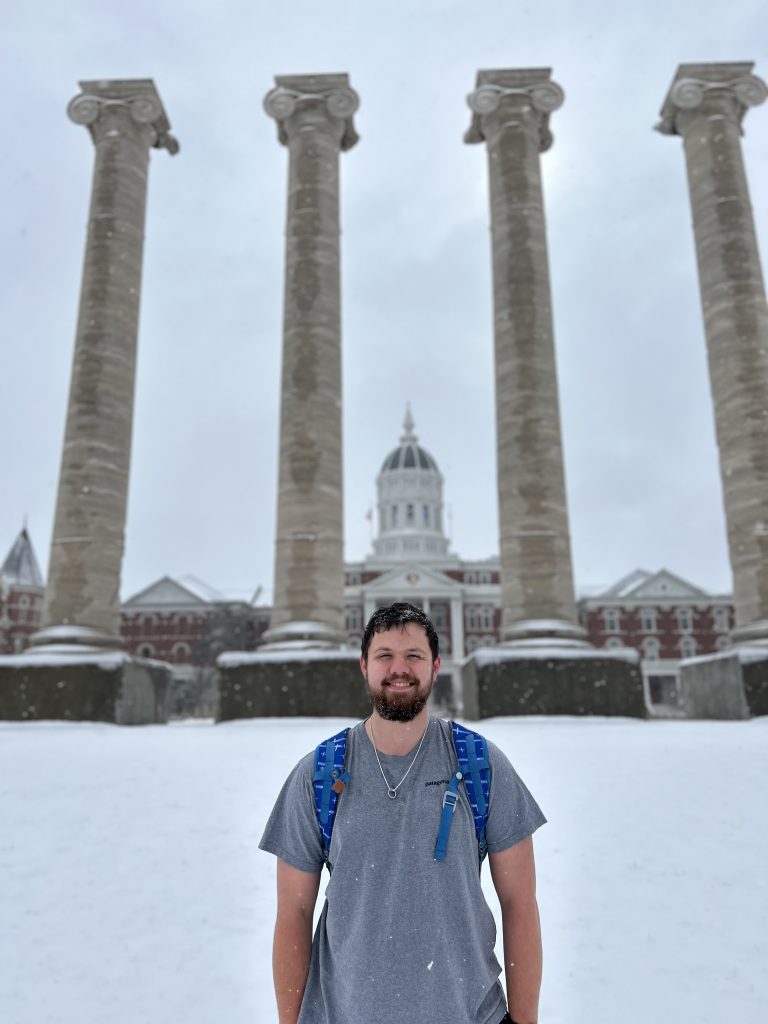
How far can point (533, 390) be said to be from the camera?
2144cm

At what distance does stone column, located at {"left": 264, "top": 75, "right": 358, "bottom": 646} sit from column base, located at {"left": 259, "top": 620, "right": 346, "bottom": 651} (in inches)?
1.1

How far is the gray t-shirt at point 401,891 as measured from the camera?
250 centimetres

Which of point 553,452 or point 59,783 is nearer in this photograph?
point 59,783

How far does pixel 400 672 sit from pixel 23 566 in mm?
79659

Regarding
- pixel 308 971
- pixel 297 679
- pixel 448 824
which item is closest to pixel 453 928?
pixel 448 824

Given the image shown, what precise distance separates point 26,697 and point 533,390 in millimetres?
14963

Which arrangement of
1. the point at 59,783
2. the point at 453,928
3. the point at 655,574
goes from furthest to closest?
1. the point at 655,574
2. the point at 59,783
3. the point at 453,928

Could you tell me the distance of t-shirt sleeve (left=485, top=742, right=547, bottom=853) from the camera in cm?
275

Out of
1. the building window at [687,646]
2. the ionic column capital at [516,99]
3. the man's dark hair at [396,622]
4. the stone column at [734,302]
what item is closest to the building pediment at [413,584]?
the building window at [687,646]

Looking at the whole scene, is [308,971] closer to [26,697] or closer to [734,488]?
[26,697]

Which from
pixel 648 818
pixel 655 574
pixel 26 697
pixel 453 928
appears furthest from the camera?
pixel 655 574

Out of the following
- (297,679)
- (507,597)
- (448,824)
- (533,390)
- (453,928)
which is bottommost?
(453,928)

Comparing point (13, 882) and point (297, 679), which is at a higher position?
point (297, 679)

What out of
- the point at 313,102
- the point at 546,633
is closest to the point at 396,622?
the point at 546,633
